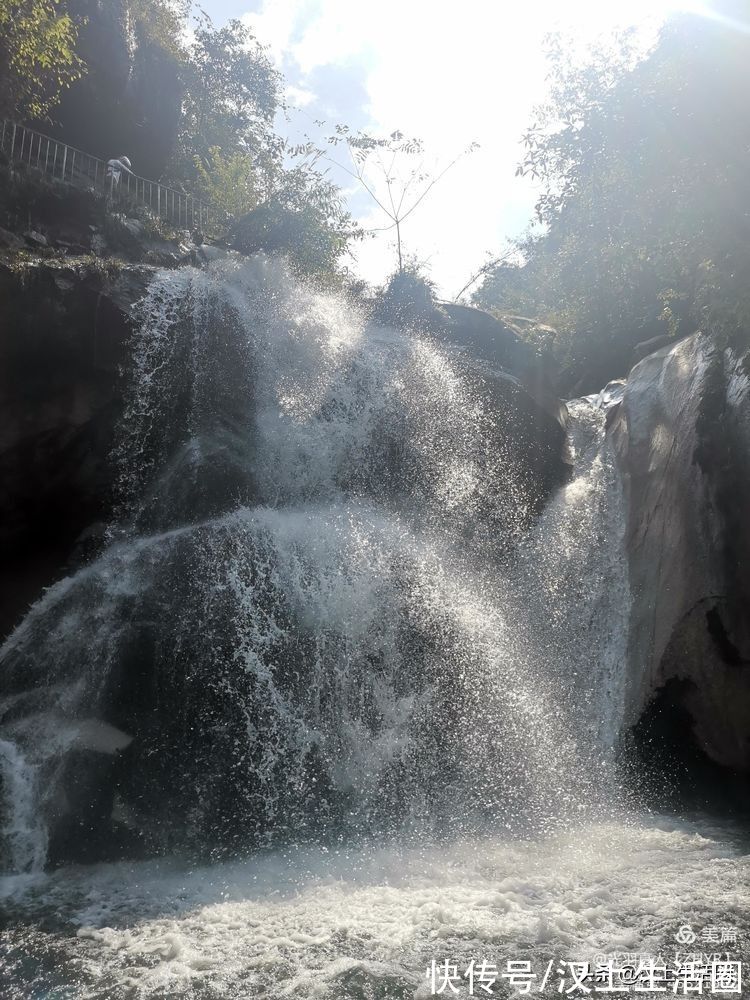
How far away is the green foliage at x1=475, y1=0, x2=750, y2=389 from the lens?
33.3 feet

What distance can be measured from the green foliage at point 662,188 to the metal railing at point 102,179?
11.6 m

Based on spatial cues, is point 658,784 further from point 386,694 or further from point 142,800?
point 142,800

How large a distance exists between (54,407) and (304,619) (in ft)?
18.7

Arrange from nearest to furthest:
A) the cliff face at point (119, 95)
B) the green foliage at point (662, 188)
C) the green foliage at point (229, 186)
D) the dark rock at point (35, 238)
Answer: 1. the green foliage at point (662, 188)
2. the dark rock at point (35, 238)
3. the cliff face at point (119, 95)
4. the green foliage at point (229, 186)

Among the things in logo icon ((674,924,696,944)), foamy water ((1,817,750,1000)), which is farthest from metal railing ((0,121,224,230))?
logo icon ((674,924,696,944))

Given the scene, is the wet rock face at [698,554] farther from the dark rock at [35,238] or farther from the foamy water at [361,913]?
the dark rock at [35,238]

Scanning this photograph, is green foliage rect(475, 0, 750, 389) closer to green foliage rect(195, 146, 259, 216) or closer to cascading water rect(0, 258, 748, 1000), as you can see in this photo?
cascading water rect(0, 258, 748, 1000)

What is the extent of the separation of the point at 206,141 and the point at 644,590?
25.3 metres

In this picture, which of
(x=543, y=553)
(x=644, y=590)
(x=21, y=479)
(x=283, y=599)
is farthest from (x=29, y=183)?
(x=644, y=590)

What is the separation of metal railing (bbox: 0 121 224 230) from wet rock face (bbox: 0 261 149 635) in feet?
28.0

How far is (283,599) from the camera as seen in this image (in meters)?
8.35

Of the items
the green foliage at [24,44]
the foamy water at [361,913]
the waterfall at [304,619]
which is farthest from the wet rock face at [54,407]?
the foamy water at [361,913]

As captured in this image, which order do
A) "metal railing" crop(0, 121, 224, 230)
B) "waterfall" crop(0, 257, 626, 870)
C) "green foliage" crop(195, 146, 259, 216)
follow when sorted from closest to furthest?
"waterfall" crop(0, 257, 626, 870) < "metal railing" crop(0, 121, 224, 230) < "green foliage" crop(195, 146, 259, 216)

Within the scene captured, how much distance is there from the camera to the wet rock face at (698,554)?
25.0 feet
